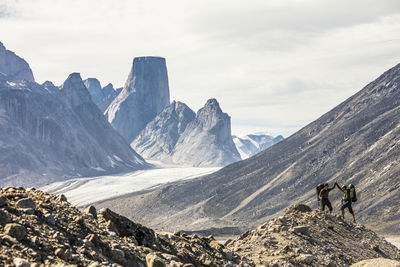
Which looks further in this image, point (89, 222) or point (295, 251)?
point (295, 251)

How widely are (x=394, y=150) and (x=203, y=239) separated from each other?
18325 centimetres

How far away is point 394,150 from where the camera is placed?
7534 inches

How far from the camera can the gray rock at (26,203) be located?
13.8 m

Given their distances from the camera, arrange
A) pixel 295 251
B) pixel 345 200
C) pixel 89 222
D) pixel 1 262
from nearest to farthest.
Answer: pixel 1 262, pixel 89 222, pixel 295 251, pixel 345 200

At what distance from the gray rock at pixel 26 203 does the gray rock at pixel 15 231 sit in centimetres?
174

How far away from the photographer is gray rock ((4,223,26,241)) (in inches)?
466

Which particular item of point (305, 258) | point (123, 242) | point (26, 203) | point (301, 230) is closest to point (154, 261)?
point (123, 242)

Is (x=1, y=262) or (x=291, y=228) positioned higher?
(x=1, y=262)

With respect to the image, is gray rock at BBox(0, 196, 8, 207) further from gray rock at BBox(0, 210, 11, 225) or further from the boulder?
the boulder

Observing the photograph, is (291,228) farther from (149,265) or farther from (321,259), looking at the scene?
(149,265)

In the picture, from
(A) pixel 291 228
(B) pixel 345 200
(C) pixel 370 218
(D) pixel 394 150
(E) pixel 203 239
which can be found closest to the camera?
(E) pixel 203 239

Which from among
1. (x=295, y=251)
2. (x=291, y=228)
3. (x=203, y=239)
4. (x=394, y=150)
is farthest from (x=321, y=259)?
(x=394, y=150)

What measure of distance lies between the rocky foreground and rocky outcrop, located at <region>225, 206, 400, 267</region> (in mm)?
39

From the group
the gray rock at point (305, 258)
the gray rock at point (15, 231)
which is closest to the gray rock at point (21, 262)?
the gray rock at point (15, 231)
